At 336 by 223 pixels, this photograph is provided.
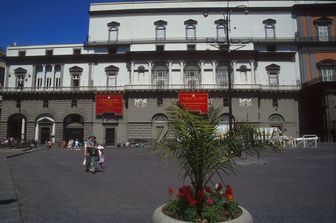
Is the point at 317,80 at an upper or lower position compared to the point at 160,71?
lower

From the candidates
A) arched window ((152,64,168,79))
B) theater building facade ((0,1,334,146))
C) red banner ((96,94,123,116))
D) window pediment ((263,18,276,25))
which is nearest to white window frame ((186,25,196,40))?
theater building facade ((0,1,334,146))

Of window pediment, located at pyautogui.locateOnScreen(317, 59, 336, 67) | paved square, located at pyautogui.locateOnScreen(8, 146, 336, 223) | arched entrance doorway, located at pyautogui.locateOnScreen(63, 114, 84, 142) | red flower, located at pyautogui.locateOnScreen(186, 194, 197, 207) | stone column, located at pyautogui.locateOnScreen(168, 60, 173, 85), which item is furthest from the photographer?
arched entrance doorway, located at pyautogui.locateOnScreen(63, 114, 84, 142)

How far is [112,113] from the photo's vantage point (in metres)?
36.4

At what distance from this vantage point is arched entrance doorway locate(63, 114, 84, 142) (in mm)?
37594

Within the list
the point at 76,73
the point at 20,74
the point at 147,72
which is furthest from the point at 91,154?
the point at 20,74

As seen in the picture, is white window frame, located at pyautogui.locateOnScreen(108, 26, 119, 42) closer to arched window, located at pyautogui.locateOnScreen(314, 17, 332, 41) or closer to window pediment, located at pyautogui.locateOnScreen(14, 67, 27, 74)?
window pediment, located at pyautogui.locateOnScreen(14, 67, 27, 74)

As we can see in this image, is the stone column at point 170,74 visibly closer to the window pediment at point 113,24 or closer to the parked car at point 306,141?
the window pediment at point 113,24

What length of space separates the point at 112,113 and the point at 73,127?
6224mm

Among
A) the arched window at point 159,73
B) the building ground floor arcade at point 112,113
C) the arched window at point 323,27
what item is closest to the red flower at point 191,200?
the building ground floor arcade at point 112,113

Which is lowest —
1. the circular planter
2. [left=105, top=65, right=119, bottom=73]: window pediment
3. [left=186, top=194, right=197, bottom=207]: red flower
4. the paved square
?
the paved square

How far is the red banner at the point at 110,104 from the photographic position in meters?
35.8

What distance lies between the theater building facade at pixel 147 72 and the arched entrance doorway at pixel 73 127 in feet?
0.46

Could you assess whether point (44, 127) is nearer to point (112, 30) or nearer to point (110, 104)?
point (110, 104)

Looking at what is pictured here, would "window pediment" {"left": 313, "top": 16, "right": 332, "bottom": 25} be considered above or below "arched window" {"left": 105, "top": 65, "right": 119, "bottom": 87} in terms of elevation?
above
